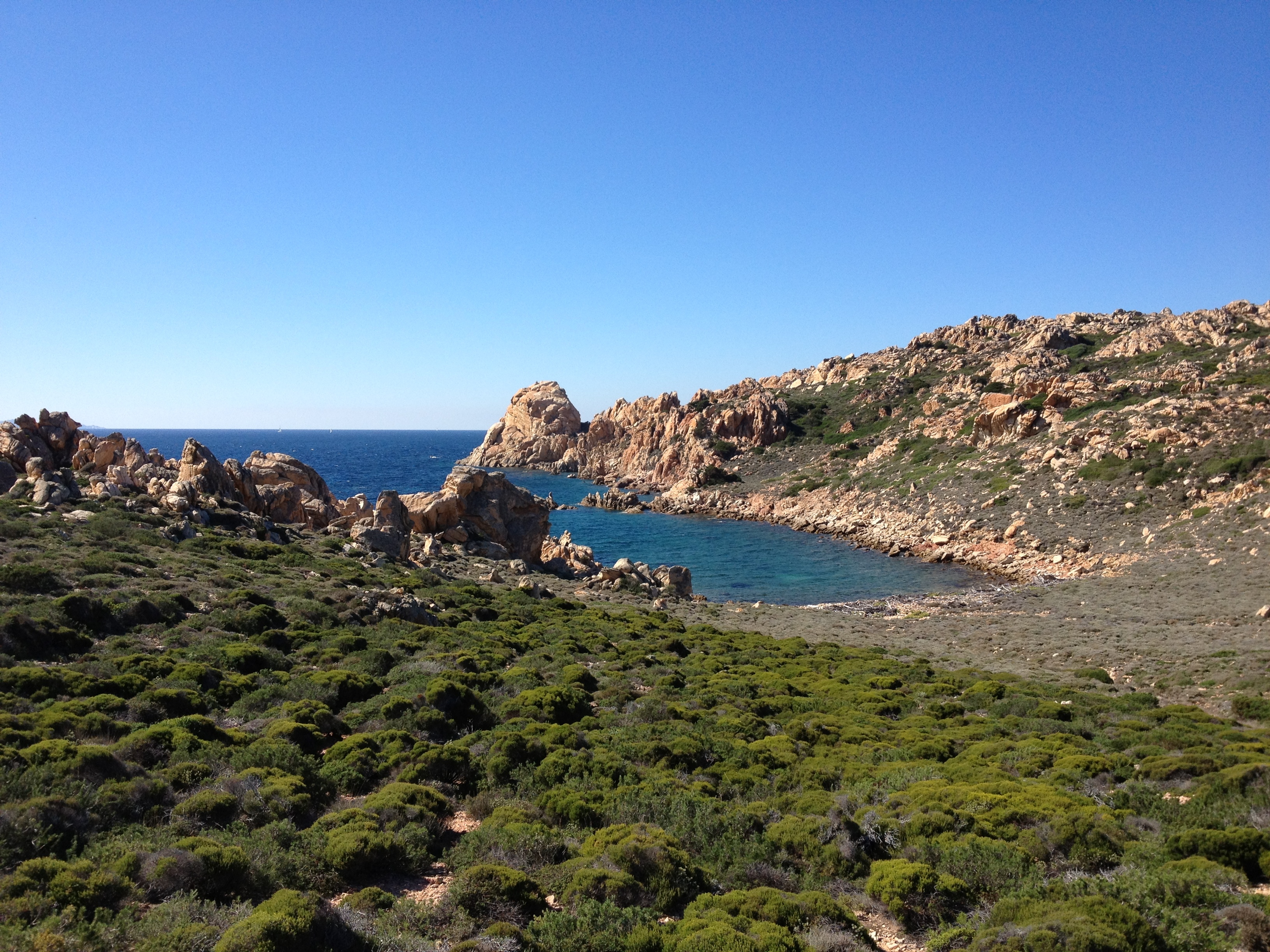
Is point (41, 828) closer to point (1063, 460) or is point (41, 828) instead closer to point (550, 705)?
point (550, 705)

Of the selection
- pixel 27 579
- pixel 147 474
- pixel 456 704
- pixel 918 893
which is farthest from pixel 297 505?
pixel 918 893

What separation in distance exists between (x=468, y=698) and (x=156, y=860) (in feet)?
28.1

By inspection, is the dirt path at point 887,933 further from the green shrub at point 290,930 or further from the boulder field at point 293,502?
the boulder field at point 293,502

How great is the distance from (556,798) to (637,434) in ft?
391

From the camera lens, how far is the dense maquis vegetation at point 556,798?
7551 mm

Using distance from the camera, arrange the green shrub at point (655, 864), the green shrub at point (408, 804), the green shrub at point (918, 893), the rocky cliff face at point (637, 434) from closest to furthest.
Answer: the green shrub at point (918, 893) → the green shrub at point (655, 864) → the green shrub at point (408, 804) → the rocky cliff face at point (637, 434)

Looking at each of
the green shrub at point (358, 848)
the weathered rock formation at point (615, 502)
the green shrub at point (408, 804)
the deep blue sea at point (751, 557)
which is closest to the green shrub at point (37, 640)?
the green shrub at point (408, 804)

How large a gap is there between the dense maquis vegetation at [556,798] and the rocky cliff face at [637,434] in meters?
85.5

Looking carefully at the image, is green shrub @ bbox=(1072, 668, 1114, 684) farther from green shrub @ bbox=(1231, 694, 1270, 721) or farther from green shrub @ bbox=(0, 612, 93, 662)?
green shrub @ bbox=(0, 612, 93, 662)

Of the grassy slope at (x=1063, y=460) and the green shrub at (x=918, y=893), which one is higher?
the grassy slope at (x=1063, y=460)

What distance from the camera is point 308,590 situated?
2620cm

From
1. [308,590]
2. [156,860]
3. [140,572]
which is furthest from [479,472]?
[156,860]

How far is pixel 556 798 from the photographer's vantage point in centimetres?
1152

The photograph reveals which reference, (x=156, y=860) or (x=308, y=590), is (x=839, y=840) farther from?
(x=308, y=590)
